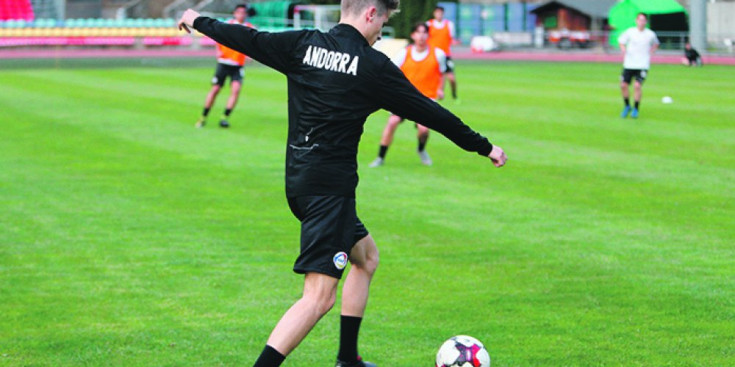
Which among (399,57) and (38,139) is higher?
(399,57)

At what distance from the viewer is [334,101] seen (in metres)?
5.48

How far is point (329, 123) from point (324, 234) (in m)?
0.57

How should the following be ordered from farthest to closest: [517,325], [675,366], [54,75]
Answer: [54,75] → [517,325] → [675,366]

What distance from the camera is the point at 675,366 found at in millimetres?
6441

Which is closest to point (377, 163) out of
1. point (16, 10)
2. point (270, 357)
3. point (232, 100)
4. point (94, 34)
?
point (232, 100)

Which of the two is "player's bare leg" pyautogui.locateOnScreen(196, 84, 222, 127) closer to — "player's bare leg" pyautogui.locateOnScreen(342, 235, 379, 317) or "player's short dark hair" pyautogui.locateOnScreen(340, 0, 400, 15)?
"player's bare leg" pyautogui.locateOnScreen(342, 235, 379, 317)

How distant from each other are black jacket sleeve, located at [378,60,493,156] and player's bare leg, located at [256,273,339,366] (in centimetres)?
95

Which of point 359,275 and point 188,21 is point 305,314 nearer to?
point 359,275

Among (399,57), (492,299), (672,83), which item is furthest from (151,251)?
(672,83)

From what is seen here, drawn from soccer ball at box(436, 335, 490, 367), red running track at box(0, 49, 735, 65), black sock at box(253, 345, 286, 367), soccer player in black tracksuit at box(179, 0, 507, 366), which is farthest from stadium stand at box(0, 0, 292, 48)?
black sock at box(253, 345, 286, 367)

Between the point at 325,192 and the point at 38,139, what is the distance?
13617mm

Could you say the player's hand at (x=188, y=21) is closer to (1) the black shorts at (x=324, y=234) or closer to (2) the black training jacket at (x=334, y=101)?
(2) the black training jacket at (x=334, y=101)

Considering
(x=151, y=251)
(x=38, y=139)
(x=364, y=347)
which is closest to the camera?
(x=364, y=347)

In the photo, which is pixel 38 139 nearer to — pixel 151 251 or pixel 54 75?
pixel 151 251
